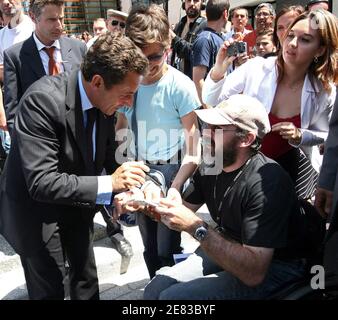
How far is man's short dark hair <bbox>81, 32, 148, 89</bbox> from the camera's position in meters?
1.70

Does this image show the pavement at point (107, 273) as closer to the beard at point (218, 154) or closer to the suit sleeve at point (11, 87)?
the suit sleeve at point (11, 87)

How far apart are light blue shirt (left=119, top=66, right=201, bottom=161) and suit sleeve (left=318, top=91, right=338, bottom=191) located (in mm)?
760

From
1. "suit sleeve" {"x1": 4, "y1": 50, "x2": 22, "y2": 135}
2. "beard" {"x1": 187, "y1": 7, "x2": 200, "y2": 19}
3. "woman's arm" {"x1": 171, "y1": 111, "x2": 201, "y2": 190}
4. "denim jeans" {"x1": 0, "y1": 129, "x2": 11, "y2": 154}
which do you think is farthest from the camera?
"beard" {"x1": 187, "y1": 7, "x2": 200, "y2": 19}

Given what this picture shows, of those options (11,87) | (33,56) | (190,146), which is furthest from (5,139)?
(190,146)

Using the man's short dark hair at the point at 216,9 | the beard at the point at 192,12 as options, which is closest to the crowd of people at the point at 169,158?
the man's short dark hair at the point at 216,9

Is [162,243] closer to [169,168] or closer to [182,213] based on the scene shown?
[169,168]

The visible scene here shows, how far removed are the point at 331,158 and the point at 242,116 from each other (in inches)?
28.3

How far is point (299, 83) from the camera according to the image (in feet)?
7.63

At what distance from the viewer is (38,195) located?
172 centimetres

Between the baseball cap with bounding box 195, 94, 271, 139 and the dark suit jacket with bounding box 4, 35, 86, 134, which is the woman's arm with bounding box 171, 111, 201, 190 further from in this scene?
the dark suit jacket with bounding box 4, 35, 86, 134

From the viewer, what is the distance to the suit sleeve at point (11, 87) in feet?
9.15

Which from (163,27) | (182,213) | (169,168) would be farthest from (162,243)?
(163,27)

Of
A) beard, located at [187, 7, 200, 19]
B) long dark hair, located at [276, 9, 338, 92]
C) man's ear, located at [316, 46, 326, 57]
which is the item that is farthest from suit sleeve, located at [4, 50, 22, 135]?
beard, located at [187, 7, 200, 19]

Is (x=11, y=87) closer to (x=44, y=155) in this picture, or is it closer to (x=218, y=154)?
(x=44, y=155)
